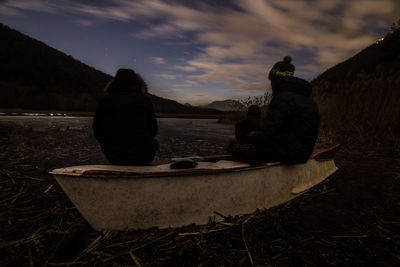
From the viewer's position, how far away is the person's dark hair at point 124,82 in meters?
2.55

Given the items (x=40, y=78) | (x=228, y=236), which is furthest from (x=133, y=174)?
(x=40, y=78)

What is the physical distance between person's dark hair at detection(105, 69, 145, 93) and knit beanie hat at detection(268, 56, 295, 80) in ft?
6.50

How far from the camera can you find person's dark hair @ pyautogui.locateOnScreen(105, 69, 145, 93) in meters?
2.55

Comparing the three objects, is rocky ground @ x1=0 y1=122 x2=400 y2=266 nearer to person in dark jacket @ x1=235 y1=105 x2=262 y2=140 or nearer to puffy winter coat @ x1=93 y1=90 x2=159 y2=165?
puffy winter coat @ x1=93 y1=90 x2=159 y2=165

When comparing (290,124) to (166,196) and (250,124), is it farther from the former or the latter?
(166,196)

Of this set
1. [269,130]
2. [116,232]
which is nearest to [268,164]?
[269,130]

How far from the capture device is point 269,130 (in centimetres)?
264

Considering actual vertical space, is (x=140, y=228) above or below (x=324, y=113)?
below

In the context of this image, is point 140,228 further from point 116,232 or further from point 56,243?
point 56,243

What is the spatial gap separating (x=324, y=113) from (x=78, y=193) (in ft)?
31.7

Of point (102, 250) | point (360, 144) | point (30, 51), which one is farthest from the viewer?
point (30, 51)

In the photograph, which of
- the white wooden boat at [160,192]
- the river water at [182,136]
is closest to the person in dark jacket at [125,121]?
the white wooden boat at [160,192]

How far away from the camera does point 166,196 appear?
6.90 feet

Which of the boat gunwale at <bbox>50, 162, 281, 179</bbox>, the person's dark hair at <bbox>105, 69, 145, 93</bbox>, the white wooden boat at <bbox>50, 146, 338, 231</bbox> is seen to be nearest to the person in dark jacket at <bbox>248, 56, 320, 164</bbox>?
the white wooden boat at <bbox>50, 146, 338, 231</bbox>
